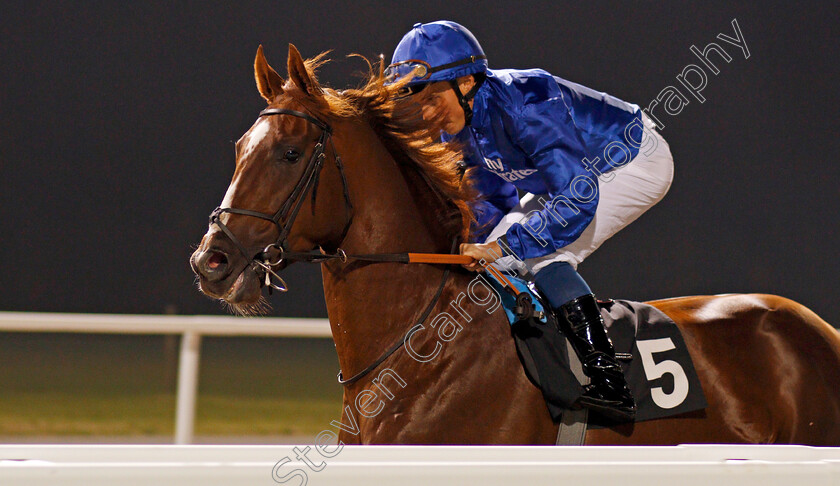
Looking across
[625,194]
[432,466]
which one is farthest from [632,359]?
[432,466]

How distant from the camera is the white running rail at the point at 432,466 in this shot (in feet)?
1.98

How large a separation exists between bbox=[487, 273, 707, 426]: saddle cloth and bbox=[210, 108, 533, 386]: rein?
78 mm

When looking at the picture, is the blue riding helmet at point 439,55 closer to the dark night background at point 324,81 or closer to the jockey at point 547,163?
the jockey at point 547,163

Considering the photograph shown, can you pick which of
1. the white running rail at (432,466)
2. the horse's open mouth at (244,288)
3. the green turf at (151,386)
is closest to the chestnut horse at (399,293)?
the horse's open mouth at (244,288)

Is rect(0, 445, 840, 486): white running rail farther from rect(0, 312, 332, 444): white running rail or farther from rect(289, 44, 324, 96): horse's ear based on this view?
rect(0, 312, 332, 444): white running rail

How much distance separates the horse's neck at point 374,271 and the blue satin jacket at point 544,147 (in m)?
0.23

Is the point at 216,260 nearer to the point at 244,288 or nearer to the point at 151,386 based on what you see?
the point at 244,288

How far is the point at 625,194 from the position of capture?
78.1 inches

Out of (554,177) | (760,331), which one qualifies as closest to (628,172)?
(554,177)

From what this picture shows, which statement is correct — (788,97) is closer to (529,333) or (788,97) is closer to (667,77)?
(667,77)

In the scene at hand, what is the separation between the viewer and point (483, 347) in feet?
5.47

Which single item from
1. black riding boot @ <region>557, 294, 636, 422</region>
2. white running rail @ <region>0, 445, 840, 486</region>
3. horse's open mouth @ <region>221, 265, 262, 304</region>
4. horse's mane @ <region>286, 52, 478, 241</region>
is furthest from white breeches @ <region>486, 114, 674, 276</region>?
white running rail @ <region>0, 445, 840, 486</region>

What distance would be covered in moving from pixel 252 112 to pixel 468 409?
415 cm

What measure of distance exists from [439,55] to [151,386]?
3726 millimetres
